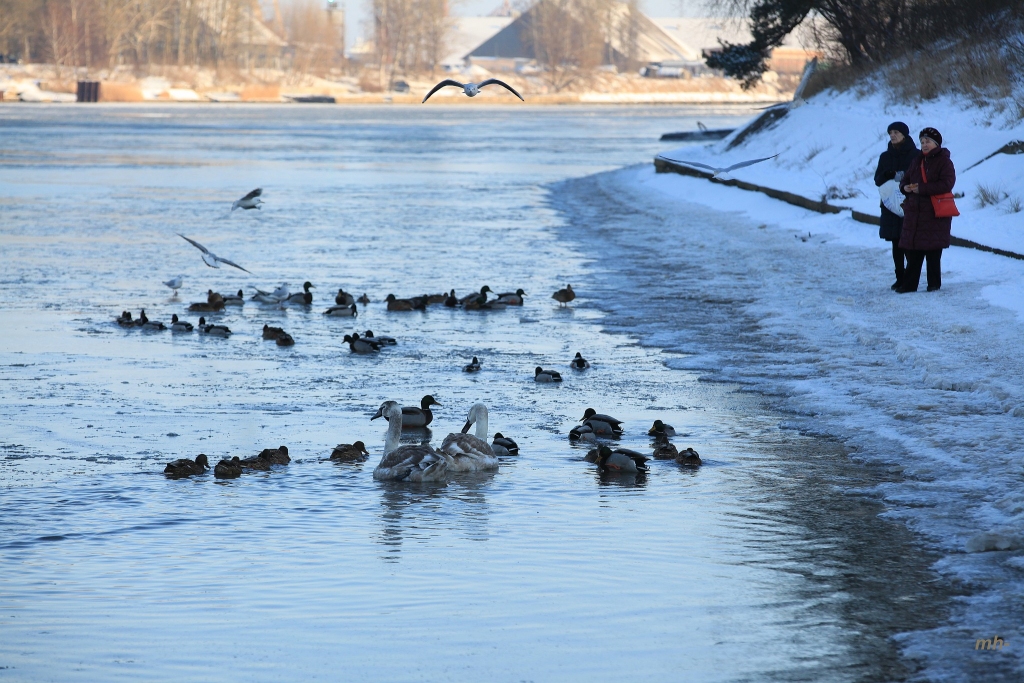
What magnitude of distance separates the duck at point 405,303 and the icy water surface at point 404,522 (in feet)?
0.78

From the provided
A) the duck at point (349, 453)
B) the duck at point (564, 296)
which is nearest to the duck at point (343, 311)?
the duck at point (564, 296)

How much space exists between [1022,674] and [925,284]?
10.5 meters

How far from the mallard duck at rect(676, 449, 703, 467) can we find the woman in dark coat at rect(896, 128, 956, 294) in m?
6.38

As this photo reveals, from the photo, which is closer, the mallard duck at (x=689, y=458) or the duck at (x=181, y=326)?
the mallard duck at (x=689, y=458)

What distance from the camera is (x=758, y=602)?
19.2 feet

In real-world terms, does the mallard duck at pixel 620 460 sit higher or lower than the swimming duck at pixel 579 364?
lower

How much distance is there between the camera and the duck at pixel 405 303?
14758 mm

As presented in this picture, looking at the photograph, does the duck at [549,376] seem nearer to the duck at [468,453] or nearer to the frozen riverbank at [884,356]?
the frozen riverbank at [884,356]

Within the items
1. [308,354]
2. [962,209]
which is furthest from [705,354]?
[962,209]

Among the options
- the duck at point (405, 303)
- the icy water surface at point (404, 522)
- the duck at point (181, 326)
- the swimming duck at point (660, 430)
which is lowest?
the icy water surface at point (404, 522)

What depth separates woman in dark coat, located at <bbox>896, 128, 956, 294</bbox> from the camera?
13.5 meters

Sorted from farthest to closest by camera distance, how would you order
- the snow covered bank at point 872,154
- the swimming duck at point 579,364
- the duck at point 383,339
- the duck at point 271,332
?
1. the snow covered bank at point 872,154
2. the duck at point 271,332
3. the duck at point 383,339
4. the swimming duck at point 579,364

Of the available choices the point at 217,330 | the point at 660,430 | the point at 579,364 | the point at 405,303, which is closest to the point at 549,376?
the point at 579,364

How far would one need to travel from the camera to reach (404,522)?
7.22 m
